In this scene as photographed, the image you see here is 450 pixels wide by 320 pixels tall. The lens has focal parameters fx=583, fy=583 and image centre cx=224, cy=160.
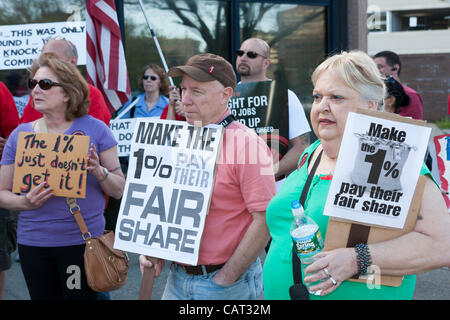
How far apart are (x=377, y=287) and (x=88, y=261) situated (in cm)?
178

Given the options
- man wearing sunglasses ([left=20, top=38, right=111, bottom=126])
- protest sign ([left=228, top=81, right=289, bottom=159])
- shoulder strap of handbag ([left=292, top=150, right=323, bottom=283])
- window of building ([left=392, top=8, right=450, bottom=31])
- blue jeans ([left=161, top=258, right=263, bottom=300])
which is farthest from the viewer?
window of building ([left=392, top=8, right=450, bottom=31])

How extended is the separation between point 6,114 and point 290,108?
6.92ft

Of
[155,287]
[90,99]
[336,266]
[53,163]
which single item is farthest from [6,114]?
[336,266]

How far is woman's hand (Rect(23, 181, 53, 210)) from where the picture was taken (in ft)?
10.6

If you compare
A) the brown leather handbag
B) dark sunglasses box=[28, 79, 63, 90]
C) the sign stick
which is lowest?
the brown leather handbag

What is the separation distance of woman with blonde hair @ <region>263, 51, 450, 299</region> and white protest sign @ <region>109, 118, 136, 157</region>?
3.93 m

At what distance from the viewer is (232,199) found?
106 inches

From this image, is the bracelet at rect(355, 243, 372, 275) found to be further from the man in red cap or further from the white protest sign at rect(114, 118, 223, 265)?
the white protest sign at rect(114, 118, 223, 265)

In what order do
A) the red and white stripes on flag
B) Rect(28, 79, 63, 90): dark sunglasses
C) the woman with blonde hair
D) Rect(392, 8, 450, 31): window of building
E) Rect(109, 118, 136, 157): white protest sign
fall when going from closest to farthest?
the woman with blonde hair → Rect(28, 79, 63, 90): dark sunglasses → the red and white stripes on flag → Rect(109, 118, 136, 157): white protest sign → Rect(392, 8, 450, 31): window of building

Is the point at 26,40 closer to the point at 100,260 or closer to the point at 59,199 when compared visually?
the point at 59,199

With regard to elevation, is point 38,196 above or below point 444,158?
above

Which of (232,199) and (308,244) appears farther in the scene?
(232,199)


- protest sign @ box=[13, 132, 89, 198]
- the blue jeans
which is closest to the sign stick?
the blue jeans
